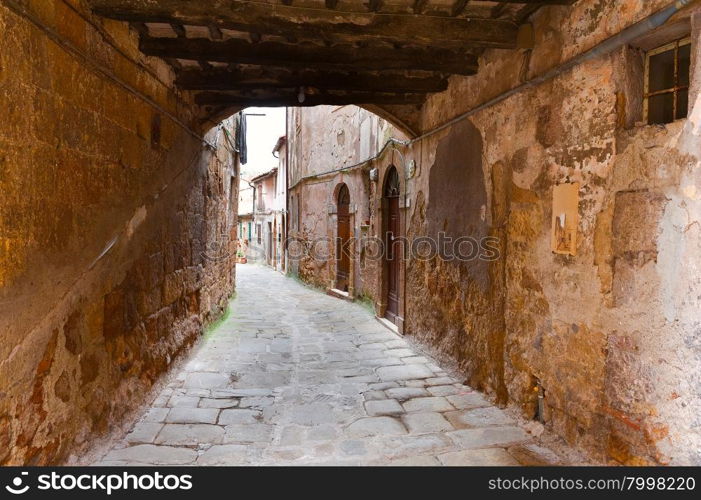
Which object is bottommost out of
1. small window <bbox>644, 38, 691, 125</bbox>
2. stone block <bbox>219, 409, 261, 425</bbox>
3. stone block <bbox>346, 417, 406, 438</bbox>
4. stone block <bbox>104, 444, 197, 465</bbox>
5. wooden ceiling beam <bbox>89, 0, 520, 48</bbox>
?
stone block <bbox>219, 409, 261, 425</bbox>

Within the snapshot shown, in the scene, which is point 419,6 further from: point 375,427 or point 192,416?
point 192,416

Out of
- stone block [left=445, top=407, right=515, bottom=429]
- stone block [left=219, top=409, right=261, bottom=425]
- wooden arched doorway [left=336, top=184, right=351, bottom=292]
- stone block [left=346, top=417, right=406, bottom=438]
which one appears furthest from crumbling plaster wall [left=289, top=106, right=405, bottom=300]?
stone block [left=219, top=409, right=261, bottom=425]

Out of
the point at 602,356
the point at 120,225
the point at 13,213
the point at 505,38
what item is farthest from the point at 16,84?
the point at 602,356

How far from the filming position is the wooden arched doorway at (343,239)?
10.9 m

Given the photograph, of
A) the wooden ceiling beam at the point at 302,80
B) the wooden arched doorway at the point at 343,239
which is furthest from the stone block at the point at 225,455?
the wooden arched doorway at the point at 343,239

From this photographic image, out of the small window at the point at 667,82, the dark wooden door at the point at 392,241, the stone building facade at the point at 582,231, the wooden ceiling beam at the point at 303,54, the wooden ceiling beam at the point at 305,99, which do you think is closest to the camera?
the stone building facade at the point at 582,231

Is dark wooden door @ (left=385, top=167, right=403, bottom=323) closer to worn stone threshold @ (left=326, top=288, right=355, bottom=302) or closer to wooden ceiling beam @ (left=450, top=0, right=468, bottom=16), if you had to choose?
worn stone threshold @ (left=326, top=288, right=355, bottom=302)

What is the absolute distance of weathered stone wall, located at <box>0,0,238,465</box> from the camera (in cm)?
213

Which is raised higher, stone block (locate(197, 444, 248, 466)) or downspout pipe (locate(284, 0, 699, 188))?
downspout pipe (locate(284, 0, 699, 188))

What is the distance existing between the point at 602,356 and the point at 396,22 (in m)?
2.51

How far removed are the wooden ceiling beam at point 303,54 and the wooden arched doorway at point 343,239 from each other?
6805mm

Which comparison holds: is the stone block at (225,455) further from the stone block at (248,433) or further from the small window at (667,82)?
the small window at (667,82)

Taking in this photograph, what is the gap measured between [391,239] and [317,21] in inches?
201

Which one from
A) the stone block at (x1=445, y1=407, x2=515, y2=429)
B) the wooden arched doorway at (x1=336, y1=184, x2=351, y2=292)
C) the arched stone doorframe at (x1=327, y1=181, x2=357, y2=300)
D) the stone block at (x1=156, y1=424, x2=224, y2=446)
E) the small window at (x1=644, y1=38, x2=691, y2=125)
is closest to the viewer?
the small window at (x1=644, y1=38, x2=691, y2=125)
